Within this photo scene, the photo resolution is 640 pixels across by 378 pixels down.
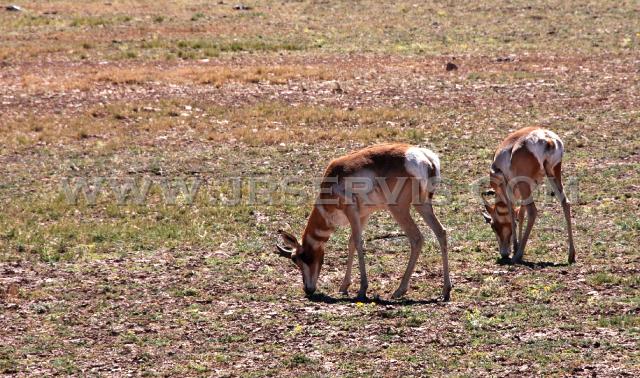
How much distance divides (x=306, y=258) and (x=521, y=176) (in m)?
3.44

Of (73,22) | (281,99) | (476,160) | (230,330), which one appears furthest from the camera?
(73,22)

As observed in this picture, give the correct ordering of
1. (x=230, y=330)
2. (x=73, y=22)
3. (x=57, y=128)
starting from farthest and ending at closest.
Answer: (x=73, y=22), (x=57, y=128), (x=230, y=330)

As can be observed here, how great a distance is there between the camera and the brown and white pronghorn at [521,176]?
1483 cm

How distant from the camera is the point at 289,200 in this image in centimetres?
1848

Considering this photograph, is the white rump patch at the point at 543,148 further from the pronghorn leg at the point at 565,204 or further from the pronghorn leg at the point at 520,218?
the pronghorn leg at the point at 520,218

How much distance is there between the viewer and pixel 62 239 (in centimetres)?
1614

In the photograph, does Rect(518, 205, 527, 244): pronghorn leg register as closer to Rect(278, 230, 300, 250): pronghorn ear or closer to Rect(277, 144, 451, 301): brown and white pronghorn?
Rect(277, 144, 451, 301): brown and white pronghorn

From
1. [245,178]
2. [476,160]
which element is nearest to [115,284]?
[245,178]

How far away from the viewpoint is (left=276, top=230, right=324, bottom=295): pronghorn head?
44.8ft

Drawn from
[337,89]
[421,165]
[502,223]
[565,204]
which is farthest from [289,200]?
[337,89]

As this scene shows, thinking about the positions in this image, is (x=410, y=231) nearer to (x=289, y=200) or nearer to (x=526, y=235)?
(x=526, y=235)

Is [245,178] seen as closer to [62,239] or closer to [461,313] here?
[62,239]

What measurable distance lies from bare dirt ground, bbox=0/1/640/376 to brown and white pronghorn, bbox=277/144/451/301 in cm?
47

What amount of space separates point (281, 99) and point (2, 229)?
12.1m
